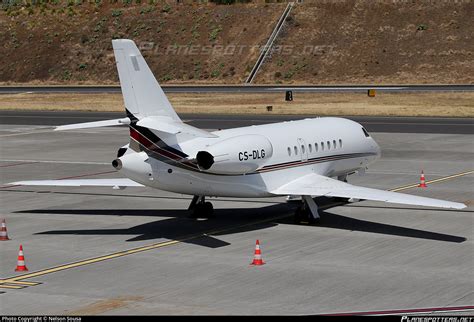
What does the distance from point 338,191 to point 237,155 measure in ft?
11.7

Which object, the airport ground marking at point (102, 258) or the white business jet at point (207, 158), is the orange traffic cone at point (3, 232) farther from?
the airport ground marking at point (102, 258)

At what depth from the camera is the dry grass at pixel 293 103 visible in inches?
3017

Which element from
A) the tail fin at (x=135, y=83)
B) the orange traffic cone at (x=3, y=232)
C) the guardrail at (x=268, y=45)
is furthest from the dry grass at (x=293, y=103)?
the orange traffic cone at (x=3, y=232)

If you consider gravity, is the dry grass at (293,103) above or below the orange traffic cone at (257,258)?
above

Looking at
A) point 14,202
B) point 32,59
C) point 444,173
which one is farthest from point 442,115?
point 32,59

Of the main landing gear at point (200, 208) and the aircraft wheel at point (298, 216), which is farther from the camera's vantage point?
the main landing gear at point (200, 208)

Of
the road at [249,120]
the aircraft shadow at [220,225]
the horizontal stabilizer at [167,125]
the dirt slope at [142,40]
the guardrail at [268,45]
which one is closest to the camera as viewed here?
the horizontal stabilizer at [167,125]

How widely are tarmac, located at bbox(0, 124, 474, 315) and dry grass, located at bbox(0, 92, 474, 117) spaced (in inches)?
1322

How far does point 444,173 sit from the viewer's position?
43375 millimetres

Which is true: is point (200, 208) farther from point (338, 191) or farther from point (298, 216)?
point (338, 191)

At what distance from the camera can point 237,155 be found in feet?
96.7

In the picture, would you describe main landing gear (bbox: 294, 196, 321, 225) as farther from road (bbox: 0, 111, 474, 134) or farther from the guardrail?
the guardrail

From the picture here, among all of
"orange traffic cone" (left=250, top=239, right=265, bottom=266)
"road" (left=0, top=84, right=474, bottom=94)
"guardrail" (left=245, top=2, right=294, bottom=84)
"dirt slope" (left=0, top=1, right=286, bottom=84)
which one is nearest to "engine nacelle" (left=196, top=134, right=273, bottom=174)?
"orange traffic cone" (left=250, top=239, right=265, bottom=266)

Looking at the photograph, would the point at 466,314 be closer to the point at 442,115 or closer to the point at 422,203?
the point at 422,203
